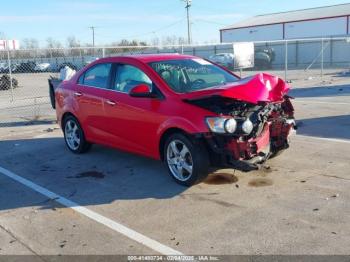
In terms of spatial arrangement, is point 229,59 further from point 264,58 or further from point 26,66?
point 26,66

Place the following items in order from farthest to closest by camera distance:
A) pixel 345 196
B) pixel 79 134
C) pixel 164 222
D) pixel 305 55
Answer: pixel 305 55 → pixel 79 134 → pixel 345 196 → pixel 164 222

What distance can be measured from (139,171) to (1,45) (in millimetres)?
23442

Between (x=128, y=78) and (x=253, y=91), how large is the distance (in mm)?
2040

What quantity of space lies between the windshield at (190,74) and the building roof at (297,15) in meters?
47.8

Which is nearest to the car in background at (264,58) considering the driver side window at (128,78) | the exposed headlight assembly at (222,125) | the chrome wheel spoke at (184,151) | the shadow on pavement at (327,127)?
the shadow on pavement at (327,127)

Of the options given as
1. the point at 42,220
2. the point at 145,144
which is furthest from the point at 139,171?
the point at 42,220

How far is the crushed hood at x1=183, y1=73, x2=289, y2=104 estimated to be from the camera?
5.23 m

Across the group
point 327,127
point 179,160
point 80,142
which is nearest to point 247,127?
point 179,160

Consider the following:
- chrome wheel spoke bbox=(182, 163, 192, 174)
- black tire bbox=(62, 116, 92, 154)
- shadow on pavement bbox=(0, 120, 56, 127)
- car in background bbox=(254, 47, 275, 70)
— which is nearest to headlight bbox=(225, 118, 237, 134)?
chrome wheel spoke bbox=(182, 163, 192, 174)

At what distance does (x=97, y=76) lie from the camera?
721 cm

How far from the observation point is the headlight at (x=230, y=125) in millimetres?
5191

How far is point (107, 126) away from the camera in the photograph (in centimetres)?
689

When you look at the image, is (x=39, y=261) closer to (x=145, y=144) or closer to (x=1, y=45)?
(x=145, y=144)

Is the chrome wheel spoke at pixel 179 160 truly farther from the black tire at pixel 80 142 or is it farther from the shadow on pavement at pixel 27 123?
the shadow on pavement at pixel 27 123
